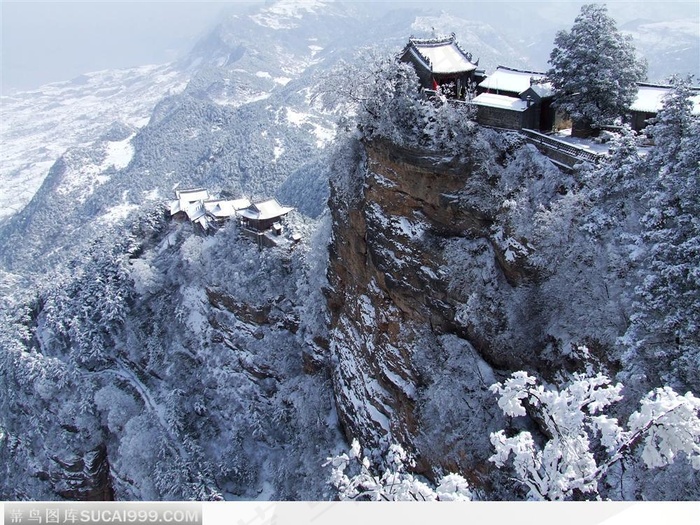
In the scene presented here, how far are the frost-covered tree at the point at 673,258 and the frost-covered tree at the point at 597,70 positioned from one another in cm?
676

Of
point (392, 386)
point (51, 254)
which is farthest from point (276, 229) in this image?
point (51, 254)

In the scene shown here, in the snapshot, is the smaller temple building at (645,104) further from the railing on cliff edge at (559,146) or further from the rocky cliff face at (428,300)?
the rocky cliff face at (428,300)

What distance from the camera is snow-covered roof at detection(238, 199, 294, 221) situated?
4682 centimetres

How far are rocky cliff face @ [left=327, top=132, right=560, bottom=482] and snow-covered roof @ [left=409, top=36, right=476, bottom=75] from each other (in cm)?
598

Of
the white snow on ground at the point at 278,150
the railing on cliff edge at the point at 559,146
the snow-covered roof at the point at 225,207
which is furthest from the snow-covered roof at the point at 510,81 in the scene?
the white snow on ground at the point at 278,150

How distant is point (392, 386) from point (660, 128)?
1824 centimetres

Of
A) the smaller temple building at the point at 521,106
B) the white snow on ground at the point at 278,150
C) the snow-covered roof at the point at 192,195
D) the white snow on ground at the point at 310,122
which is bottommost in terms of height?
the white snow on ground at the point at 278,150

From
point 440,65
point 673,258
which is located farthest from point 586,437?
point 440,65

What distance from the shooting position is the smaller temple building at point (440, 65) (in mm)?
30844

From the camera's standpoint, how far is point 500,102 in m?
27.8

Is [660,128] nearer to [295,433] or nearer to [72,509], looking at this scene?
[72,509]

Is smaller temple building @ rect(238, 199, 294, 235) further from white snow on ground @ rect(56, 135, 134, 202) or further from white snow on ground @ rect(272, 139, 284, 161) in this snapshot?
white snow on ground @ rect(56, 135, 134, 202)

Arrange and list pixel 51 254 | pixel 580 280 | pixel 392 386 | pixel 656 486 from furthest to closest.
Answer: pixel 51 254 < pixel 392 386 < pixel 580 280 < pixel 656 486

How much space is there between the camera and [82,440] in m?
46.2
